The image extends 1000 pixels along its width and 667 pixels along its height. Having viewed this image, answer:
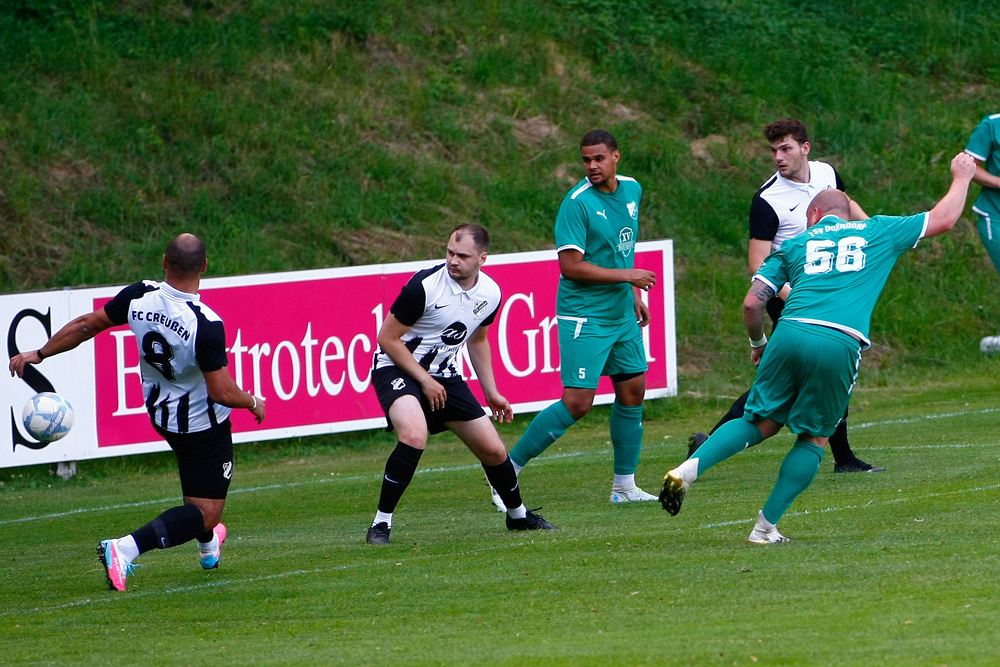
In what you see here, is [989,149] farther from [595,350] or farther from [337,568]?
[337,568]

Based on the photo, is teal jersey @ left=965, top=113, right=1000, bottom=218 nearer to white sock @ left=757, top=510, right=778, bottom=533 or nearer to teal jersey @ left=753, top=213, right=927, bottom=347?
teal jersey @ left=753, top=213, right=927, bottom=347

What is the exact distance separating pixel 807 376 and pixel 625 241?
2738 millimetres

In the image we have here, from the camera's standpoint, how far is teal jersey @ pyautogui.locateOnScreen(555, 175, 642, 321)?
8.84m

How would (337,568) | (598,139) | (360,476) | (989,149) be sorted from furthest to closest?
1. (360,476)
2. (989,149)
3. (598,139)
4. (337,568)

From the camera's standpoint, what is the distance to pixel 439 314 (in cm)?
787

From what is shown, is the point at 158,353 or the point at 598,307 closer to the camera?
the point at 158,353

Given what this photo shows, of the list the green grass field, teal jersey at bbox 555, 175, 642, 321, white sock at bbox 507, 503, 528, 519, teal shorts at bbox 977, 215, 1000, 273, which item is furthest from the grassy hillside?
white sock at bbox 507, 503, 528, 519

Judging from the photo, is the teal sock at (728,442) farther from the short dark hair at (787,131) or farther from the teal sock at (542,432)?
the short dark hair at (787,131)

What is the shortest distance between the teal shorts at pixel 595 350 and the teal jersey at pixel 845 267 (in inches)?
91.1

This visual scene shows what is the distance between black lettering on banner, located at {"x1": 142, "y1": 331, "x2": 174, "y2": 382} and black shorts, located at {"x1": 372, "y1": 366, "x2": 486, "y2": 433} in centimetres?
133

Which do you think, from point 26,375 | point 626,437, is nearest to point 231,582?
point 626,437

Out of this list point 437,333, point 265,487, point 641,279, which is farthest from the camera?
point 265,487

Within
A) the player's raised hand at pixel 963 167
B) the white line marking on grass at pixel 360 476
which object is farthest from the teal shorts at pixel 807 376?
the white line marking on grass at pixel 360 476

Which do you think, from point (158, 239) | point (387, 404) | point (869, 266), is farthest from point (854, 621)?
point (158, 239)
